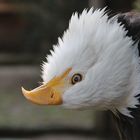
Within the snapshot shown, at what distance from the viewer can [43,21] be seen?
5.29m

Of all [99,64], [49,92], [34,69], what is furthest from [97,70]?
[34,69]

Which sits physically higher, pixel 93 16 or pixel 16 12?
pixel 16 12

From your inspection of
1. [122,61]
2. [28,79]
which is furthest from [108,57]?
[28,79]

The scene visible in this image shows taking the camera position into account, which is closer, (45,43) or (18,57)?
(45,43)

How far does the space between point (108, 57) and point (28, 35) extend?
4.33 metres

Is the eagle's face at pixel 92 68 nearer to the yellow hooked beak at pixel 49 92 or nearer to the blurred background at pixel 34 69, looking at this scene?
the yellow hooked beak at pixel 49 92

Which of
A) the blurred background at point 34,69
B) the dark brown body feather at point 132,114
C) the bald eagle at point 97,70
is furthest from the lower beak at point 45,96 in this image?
the blurred background at point 34,69

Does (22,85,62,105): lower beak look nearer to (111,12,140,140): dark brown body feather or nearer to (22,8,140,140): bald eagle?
(22,8,140,140): bald eagle

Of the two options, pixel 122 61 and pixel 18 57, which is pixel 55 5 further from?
pixel 122 61

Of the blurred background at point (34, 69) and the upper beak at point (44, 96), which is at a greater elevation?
the blurred background at point (34, 69)

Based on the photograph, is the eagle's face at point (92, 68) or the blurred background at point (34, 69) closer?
the eagle's face at point (92, 68)

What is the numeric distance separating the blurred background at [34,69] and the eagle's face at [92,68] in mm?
1589

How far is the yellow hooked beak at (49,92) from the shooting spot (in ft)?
4.38

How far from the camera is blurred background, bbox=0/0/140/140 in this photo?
404cm
